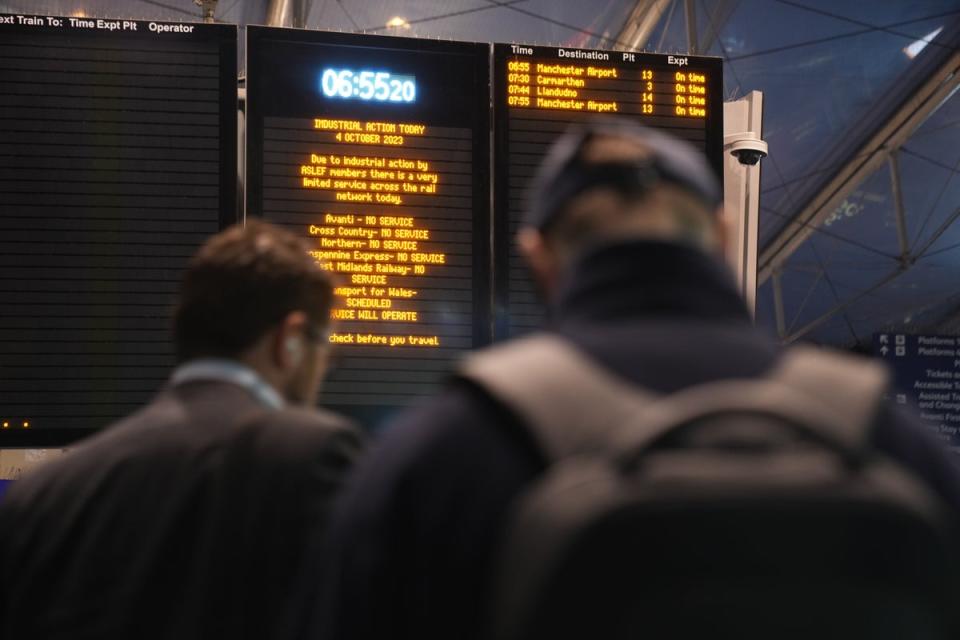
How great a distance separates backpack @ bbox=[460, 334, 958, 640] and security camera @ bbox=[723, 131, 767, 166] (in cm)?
409

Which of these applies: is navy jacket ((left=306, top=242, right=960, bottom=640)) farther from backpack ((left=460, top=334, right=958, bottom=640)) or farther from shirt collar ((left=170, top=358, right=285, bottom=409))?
shirt collar ((left=170, top=358, right=285, bottom=409))

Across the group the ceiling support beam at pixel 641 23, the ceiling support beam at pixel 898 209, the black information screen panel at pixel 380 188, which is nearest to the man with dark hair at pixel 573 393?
the black information screen panel at pixel 380 188

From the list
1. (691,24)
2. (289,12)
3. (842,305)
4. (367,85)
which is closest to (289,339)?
(367,85)

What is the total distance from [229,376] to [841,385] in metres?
1.08

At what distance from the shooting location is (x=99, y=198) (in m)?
4.30

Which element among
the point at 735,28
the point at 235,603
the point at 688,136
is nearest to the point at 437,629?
the point at 235,603

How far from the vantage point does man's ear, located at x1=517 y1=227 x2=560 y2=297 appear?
1.39 m

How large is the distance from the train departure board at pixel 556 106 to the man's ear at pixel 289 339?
238 cm

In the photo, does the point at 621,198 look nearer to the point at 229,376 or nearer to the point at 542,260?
the point at 542,260

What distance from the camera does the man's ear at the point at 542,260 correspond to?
4.57 ft

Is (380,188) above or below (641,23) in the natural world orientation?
below

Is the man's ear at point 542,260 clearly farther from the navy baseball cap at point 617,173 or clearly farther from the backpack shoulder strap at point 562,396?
the backpack shoulder strap at point 562,396

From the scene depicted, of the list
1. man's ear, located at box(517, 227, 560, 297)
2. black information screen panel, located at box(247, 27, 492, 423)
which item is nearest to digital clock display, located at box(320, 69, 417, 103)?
black information screen panel, located at box(247, 27, 492, 423)

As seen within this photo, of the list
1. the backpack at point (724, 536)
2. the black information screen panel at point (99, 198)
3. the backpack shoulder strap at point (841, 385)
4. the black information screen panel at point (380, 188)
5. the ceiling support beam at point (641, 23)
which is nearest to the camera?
the backpack at point (724, 536)
